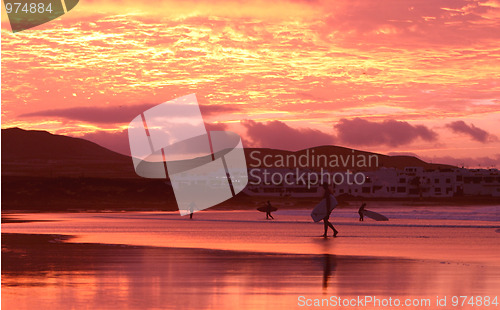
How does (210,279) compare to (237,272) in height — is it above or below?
above

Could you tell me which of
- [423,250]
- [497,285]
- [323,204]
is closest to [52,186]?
[323,204]

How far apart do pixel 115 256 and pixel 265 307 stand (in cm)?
923

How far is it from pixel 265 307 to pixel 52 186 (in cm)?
12290

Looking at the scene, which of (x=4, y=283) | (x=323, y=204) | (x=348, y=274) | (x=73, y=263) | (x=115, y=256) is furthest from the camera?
(x=323, y=204)

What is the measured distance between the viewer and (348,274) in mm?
17453

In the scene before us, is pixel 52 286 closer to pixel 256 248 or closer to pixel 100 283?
pixel 100 283

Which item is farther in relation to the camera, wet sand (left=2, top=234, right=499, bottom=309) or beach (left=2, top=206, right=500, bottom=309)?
beach (left=2, top=206, right=500, bottom=309)

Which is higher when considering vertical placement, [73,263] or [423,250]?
[73,263]

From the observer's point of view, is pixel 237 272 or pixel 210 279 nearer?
pixel 210 279

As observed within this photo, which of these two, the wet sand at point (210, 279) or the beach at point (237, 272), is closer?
the wet sand at point (210, 279)

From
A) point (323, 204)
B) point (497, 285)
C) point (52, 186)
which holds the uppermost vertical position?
point (497, 285)

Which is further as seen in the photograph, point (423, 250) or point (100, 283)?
point (423, 250)

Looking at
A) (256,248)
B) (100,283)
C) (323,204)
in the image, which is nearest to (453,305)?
(100,283)

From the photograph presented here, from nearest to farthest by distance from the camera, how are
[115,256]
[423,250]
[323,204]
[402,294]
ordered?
[402,294], [115,256], [423,250], [323,204]
